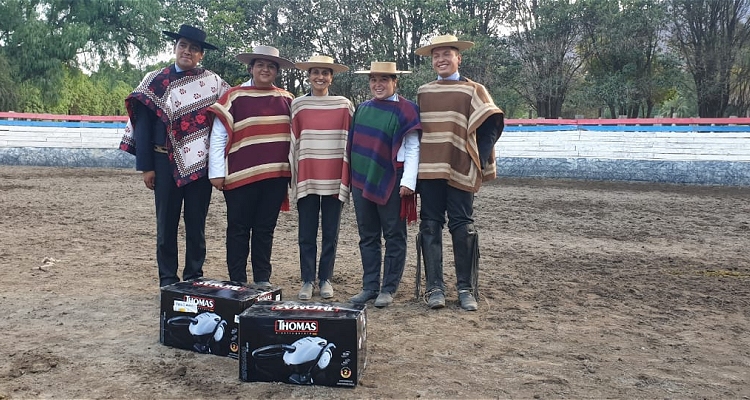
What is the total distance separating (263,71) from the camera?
4.67 meters

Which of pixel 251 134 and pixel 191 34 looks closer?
pixel 191 34

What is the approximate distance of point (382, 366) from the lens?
344 centimetres

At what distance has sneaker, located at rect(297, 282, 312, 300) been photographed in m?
4.78

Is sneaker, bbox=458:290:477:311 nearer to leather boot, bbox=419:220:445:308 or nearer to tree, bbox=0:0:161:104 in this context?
leather boot, bbox=419:220:445:308

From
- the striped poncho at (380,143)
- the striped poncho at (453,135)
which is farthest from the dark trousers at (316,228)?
the striped poncho at (453,135)

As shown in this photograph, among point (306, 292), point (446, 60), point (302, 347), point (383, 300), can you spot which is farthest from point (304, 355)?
point (446, 60)

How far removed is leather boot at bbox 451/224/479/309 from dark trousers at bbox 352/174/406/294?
1.27 ft

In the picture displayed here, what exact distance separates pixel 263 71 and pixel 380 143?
978 millimetres

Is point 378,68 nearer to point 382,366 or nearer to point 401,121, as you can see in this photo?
point 401,121

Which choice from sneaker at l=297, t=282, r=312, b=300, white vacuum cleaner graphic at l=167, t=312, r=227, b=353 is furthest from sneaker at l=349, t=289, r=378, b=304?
white vacuum cleaner graphic at l=167, t=312, r=227, b=353

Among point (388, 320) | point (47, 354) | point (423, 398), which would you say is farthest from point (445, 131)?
point (47, 354)

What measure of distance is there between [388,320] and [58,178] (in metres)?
11.8

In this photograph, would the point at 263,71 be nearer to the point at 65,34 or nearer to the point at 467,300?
the point at 467,300

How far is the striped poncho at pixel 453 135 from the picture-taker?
4.53 m
